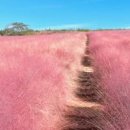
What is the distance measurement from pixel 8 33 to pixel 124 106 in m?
64.9

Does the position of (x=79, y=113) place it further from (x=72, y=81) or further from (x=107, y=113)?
(x=72, y=81)

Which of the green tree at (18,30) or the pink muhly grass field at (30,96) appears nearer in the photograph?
the pink muhly grass field at (30,96)

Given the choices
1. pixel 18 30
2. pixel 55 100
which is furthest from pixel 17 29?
pixel 55 100

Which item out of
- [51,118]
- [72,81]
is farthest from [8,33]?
[51,118]

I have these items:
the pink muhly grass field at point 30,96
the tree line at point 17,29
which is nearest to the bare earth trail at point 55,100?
the pink muhly grass field at point 30,96

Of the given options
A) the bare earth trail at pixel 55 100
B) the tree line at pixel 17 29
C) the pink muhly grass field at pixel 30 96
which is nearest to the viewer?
the pink muhly grass field at pixel 30 96

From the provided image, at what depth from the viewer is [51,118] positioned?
7051mm

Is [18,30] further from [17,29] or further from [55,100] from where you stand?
[55,100]

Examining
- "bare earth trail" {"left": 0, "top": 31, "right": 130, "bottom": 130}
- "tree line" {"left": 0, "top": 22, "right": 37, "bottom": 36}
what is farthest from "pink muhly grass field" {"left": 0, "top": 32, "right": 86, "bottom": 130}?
"tree line" {"left": 0, "top": 22, "right": 37, "bottom": 36}

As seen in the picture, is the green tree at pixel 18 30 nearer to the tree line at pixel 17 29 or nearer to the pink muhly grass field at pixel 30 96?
the tree line at pixel 17 29

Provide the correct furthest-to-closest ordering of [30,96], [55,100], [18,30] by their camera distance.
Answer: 1. [18,30]
2. [55,100]
3. [30,96]

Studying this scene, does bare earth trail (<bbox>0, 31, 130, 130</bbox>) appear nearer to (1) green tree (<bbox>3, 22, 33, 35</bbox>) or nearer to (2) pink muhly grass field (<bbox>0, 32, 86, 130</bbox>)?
(2) pink muhly grass field (<bbox>0, 32, 86, 130</bbox>)


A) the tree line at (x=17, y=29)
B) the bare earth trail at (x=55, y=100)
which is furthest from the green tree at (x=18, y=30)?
the bare earth trail at (x=55, y=100)

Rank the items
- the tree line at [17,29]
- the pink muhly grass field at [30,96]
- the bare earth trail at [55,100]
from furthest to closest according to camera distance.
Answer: the tree line at [17,29] < the bare earth trail at [55,100] < the pink muhly grass field at [30,96]
